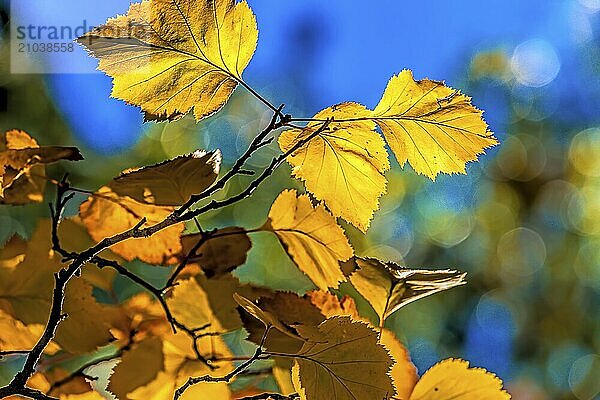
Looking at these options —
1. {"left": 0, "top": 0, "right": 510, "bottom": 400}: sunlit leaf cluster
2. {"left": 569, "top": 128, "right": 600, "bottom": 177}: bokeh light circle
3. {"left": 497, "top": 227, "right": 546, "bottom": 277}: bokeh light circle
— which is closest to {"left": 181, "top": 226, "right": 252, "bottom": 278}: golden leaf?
{"left": 0, "top": 0, "right": 510, "bottom": 400}: sunlit leaf cluster

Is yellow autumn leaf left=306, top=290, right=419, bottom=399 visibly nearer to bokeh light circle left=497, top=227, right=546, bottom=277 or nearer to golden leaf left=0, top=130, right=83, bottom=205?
golden leaf left=0, top=130, right=83, bottom=205

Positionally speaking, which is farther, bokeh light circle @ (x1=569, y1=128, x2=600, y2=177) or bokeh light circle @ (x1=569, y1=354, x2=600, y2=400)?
bokeh light circle @ (x1=569, y1=128, x2=600, y2=177)

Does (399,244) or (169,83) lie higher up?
(169,83)

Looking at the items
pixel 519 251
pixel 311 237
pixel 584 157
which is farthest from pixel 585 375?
pixel 311 237

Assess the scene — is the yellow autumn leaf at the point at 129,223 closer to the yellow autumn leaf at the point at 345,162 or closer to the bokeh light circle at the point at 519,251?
the yellow autumn leaf at the point at 345,162

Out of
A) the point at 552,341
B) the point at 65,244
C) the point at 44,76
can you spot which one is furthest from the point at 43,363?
the point at 44,76

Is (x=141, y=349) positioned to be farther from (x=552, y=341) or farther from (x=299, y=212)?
(x=552, y=341)

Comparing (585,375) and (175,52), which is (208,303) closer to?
(175,52)

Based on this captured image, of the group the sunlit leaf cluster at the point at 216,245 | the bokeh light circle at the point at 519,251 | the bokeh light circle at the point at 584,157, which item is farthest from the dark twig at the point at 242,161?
the bokeh light circle at the point at 584,157
